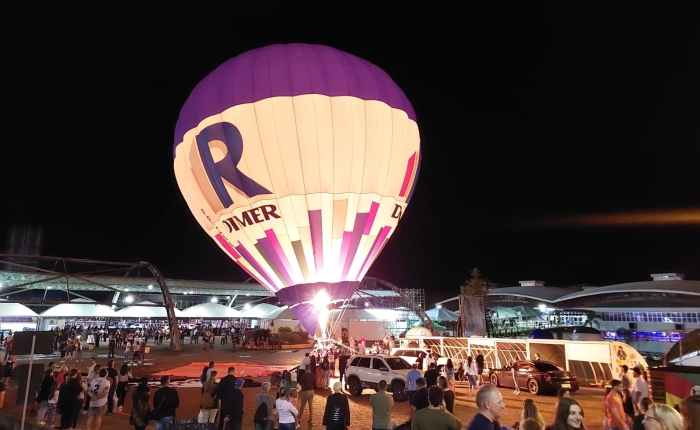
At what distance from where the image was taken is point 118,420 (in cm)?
1222

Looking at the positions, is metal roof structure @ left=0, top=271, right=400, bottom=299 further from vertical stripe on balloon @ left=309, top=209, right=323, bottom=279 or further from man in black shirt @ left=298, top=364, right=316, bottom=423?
man in black shirt @ left=298, top=364, right=316, bottom=423

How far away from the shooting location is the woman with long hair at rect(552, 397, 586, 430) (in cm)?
431

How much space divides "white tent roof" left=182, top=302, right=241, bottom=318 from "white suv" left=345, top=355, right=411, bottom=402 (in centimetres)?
4001

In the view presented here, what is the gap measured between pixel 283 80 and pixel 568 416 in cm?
1565

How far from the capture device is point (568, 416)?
435 cm

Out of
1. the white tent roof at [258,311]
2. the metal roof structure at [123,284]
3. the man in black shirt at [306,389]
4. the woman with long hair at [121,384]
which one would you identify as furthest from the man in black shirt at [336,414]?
the white tent roof at [258,311]

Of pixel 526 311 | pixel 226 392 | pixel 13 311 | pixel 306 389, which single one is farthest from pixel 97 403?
pixel 526 311

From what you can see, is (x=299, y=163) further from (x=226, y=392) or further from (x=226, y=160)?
(x=226, y=392)

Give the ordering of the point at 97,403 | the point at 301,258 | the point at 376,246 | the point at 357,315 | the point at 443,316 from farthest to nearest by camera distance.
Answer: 1. the point at 443,316
2. the point at 357,315
3. the point at 376,246
4. the point at 301,258
5. the point at 97,403

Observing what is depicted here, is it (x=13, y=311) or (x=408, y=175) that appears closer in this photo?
(x=408, y=175)

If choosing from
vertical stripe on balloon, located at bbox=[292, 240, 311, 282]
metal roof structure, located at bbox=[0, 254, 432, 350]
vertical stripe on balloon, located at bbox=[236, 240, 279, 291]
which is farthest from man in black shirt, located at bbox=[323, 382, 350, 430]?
metal roof structure, located at bbox=[0, 254, 432, 350]

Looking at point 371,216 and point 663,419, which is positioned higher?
point 371,216

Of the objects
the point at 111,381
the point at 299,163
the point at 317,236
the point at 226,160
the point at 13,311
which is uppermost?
the point at 226,160

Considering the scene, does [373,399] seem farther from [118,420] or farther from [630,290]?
[630,290]
